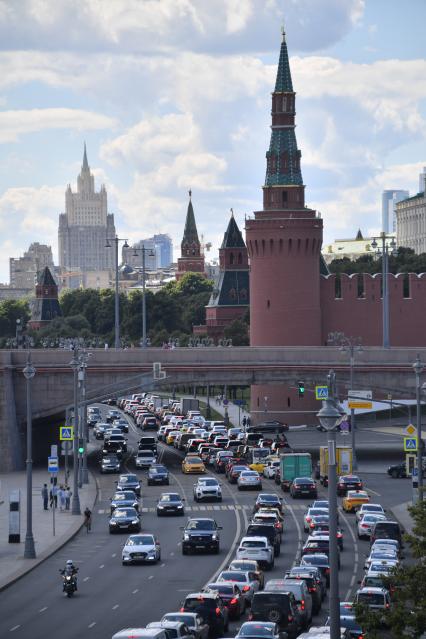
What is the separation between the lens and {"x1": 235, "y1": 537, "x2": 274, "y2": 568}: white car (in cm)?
5238

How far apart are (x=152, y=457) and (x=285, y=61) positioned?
179ft

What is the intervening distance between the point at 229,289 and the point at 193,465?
99080 mm

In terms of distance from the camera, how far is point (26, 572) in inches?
2100

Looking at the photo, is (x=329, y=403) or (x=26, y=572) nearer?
(x=329, y=403)

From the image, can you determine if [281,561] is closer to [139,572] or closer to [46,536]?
[139,572]

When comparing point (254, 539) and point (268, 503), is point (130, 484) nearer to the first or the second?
point (268, 503)

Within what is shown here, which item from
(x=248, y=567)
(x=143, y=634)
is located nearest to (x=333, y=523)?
(x=143, y=634)

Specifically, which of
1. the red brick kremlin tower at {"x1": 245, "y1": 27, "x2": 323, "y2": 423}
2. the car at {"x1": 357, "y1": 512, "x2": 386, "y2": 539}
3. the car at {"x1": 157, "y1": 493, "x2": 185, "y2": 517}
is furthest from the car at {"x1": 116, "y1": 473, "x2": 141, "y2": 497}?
the red brick kremlin tower at {"x1": 245, "y1": 27, "x2": 323, "y2": 423}

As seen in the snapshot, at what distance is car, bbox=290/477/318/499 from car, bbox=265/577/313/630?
33.3m

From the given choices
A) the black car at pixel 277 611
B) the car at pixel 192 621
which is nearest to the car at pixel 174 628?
the car at pixel 192 621

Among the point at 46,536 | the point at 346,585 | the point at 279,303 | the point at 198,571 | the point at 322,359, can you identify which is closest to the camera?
the point at 346,585

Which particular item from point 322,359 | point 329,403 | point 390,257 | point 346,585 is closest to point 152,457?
point 322,359

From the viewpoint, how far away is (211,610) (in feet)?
134

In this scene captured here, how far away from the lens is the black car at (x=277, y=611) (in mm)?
40312
